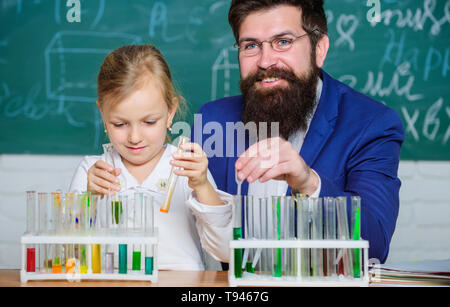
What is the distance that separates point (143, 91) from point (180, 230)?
0.49 meters

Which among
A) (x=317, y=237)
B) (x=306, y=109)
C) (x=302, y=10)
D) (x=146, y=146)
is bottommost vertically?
(x=317, y=237)

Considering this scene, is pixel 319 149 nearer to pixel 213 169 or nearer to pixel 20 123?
pixel 213 169

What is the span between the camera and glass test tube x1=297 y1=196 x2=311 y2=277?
1227 millimetres

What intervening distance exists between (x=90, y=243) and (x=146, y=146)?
0.59 metres

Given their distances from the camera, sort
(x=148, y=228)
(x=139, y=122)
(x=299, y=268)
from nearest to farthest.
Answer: (x=299, y=268), (x=148, y=228), (x=139, y=122)

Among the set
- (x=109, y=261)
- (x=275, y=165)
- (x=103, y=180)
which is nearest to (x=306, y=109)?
(x=275, y=165)

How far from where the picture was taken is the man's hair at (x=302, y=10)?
2.08m

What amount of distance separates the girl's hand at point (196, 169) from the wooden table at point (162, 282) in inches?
8.3

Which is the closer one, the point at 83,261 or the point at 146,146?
the point at 83,261

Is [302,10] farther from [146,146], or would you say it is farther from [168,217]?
[168,217]

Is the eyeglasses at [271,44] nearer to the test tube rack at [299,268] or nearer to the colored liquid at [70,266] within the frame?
the test tube rack at [299,268]

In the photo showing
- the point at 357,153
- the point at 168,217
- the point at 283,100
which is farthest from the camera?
the point at 283,100

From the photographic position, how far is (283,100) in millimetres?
2180

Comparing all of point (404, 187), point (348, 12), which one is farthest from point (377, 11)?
point (404, 187)
